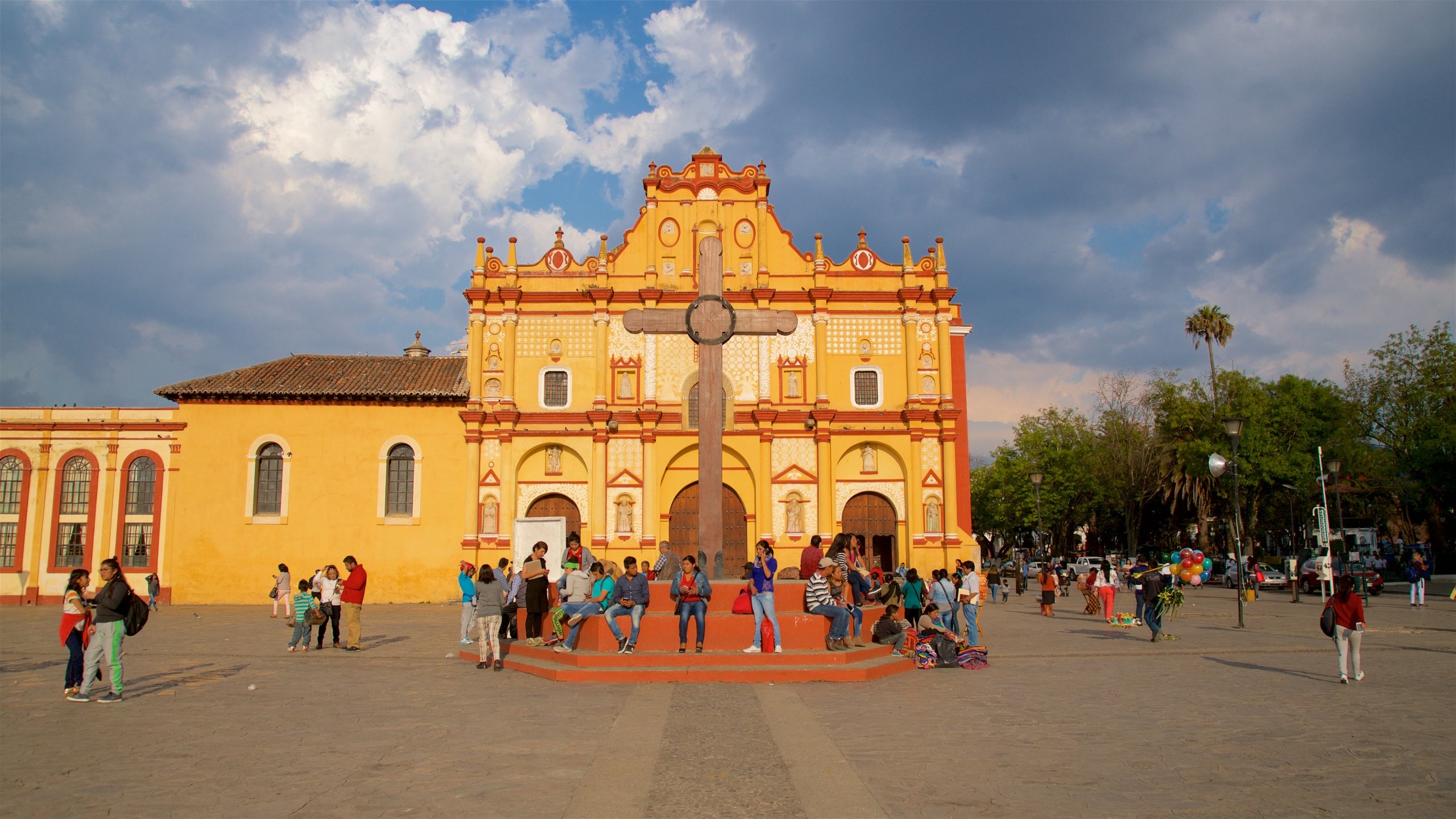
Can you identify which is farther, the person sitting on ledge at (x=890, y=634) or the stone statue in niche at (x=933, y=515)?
the stone statue in niche at (x=933, y=515)

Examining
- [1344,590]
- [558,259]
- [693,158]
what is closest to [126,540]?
[558,259]

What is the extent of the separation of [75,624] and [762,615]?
8.78m

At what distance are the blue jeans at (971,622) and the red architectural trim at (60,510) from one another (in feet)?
97.7

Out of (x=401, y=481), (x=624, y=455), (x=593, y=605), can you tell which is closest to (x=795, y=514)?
(x=624, y=455)

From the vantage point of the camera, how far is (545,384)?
32531 millimetres

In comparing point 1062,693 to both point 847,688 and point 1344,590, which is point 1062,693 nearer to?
point 847,688

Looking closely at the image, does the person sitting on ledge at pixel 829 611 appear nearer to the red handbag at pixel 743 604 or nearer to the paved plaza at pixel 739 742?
the red handbag at pixel 743 604

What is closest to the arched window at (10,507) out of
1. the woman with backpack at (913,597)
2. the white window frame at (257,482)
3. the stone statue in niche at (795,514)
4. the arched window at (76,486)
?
the arched window at (76,486)

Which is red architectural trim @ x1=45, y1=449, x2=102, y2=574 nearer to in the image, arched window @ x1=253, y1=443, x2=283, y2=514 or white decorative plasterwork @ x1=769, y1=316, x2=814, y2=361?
arched window @ x1=253, y1=443, x2=283, y2=514

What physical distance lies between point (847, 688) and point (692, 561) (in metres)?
2.90

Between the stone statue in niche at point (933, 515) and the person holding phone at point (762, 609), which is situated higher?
the stone statue in niche at point (933, 515)

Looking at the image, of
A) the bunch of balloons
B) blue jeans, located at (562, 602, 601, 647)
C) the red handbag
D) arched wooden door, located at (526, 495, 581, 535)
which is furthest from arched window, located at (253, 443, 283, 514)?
the bunch of balloons

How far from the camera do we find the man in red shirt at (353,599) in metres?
16.4

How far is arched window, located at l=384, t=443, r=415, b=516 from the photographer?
31.8m
